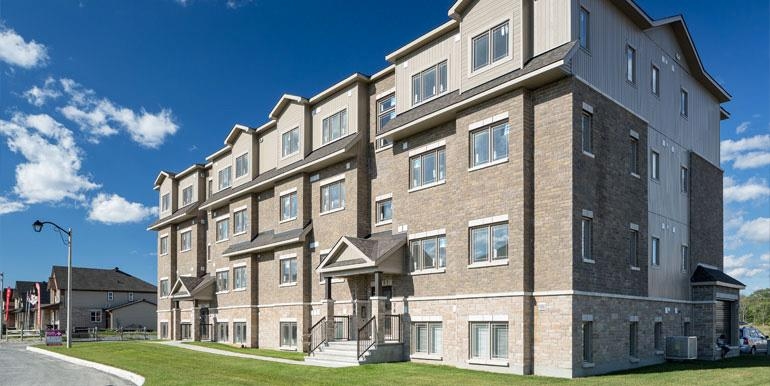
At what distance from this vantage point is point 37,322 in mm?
87812

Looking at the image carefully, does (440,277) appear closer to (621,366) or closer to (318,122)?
(621,366)

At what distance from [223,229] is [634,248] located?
84.6 feet

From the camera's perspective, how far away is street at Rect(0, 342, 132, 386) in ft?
64.7

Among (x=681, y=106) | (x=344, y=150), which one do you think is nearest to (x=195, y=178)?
(x=344, y=150)

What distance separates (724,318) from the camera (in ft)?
90.6

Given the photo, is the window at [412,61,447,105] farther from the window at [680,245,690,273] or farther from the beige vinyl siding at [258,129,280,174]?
the window at [680,245,690,273]

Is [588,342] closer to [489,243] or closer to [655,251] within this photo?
[489,243]

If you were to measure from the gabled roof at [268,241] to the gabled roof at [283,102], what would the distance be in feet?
20.1

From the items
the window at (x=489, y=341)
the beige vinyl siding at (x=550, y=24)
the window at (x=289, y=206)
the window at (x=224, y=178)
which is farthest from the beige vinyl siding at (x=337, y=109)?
the window at (x=489, y=341)

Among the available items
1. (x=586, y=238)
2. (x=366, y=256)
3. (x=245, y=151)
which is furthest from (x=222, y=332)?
(x=586, y=238)

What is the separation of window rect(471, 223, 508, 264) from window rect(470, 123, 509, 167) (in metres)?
2.24

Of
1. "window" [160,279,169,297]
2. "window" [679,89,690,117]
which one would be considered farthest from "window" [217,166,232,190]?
"window" [679,89,690,117]

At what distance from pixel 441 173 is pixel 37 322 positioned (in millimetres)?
83952

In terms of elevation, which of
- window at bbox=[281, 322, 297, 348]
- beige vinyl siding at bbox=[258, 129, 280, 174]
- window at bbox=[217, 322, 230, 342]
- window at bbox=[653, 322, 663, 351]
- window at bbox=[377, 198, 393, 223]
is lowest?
window at bbox=[217, 322, 230, 342]
